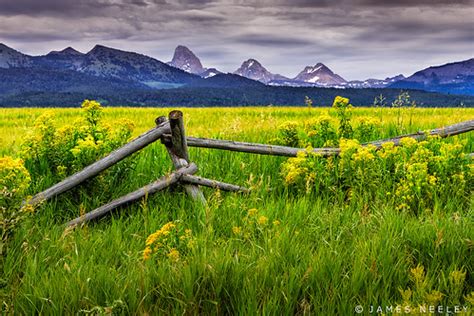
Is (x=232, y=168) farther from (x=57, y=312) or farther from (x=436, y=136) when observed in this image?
(x=57, y=312)

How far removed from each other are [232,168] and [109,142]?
1.66m

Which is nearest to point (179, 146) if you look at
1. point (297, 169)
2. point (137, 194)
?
point (137, 194)

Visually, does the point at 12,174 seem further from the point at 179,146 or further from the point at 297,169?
the point at 297,169

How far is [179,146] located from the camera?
518 cm

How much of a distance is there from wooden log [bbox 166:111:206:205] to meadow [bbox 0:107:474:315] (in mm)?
136

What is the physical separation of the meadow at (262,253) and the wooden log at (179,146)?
0.14m

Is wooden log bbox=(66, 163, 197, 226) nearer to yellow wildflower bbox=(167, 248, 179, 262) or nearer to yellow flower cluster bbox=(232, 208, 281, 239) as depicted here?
yellow flower cluster bbox=(232, 208, 281, 239)

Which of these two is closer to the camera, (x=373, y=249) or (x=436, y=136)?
(x=373, y=249)

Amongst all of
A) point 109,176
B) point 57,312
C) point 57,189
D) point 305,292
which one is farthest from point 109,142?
point 305,292

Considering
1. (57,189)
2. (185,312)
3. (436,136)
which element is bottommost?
(185,312)

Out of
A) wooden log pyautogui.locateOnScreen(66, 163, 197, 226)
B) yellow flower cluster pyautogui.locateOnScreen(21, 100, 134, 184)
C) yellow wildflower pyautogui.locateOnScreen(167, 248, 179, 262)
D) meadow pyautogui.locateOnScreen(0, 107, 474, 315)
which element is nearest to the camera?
meadow pyautogui.locateOnScreen(0, 107, 474, 315)

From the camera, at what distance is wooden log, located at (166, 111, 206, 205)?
486 cm

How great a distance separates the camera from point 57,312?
103 inches

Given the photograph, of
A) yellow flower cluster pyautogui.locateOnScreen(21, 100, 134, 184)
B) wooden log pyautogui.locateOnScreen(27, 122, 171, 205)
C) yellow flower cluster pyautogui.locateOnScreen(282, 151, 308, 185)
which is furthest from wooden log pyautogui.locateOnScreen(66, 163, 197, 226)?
yellow flower cluster pyautogui.locateOnScreen(282, 151, 308, 185)
